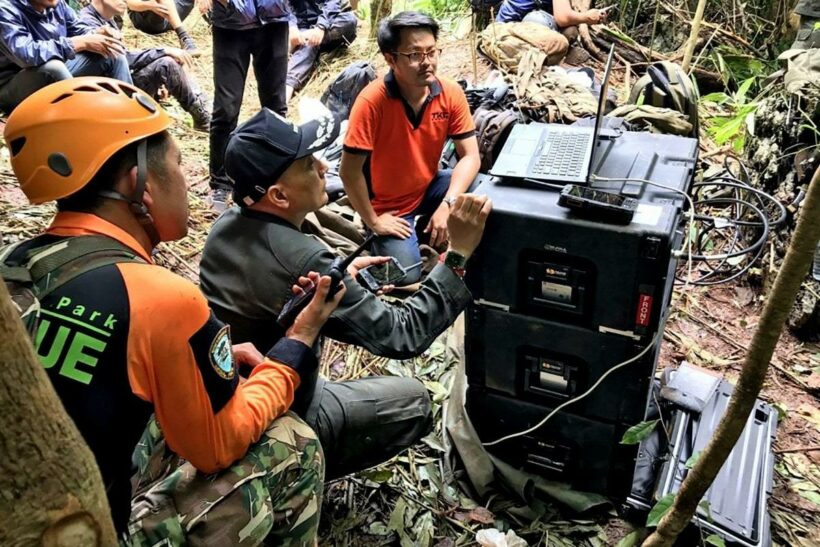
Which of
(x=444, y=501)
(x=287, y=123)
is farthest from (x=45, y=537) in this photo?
(x=444, y=501)

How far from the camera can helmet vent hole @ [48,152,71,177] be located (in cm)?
158

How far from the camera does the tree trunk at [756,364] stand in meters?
1.29

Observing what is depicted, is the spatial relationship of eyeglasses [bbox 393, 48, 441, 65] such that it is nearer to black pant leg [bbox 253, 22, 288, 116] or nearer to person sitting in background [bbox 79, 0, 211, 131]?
black pant leg [bbox 253, 22, 288, 116]

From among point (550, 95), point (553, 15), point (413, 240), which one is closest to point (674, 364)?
point (413, 240)

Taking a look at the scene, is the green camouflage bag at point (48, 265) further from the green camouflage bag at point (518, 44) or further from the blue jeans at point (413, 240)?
the green camouflage bag at point (518, 44)

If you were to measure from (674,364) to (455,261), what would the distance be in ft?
6.07

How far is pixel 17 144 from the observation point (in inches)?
64.8

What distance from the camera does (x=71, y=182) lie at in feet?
5.18

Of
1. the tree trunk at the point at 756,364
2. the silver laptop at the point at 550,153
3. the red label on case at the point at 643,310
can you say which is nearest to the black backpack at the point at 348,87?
the silver laptop at the point at 550,153

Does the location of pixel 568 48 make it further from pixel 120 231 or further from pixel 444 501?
pixel 120 231

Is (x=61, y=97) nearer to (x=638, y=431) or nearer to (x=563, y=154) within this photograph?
(x=563, y=154)

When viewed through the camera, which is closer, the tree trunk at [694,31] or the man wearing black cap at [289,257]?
the man wearing black cap at [289,257]

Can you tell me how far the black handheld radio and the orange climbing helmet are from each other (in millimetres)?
634

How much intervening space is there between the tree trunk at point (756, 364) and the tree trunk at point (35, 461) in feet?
4.18
